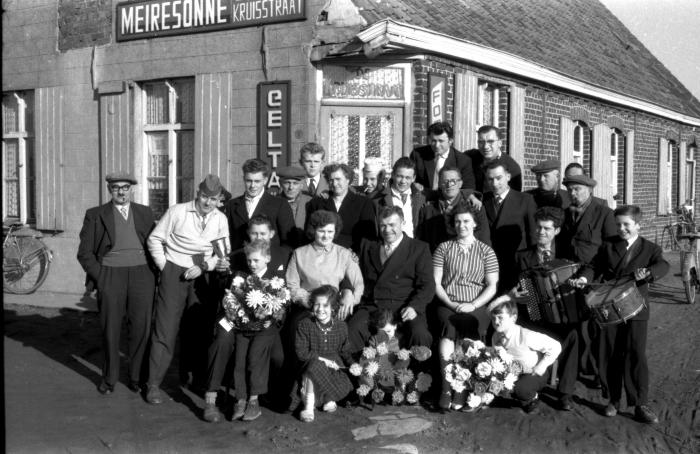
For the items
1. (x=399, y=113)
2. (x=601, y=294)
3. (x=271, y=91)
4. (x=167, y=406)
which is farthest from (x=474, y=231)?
(x=271, y=91)

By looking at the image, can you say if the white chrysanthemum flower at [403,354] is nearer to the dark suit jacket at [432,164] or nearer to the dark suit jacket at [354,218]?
the dark suit jacket at [354,218]

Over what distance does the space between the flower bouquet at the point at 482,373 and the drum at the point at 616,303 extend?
68 cm

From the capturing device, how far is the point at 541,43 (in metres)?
13.4

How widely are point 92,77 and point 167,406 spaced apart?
7313 mm

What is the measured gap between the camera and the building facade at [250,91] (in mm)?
9727

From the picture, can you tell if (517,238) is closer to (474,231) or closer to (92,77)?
(474,231)

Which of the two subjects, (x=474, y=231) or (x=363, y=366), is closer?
(x=363, y=366)

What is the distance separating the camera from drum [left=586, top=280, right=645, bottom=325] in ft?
18.0

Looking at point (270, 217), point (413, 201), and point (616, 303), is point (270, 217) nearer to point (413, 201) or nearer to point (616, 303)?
point (413, 201)

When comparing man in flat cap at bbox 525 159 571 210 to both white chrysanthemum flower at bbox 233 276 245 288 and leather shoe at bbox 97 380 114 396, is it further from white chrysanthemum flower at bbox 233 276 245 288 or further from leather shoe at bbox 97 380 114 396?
leather shoe at bbox 97 380 114 396

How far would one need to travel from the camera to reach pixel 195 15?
10.7 m

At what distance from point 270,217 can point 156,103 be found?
5759mm

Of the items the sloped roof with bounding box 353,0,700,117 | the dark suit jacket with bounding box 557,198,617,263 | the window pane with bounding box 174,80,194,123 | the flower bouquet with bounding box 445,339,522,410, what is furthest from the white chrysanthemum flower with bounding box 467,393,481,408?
the window pane with bounding box 174,80,194,123

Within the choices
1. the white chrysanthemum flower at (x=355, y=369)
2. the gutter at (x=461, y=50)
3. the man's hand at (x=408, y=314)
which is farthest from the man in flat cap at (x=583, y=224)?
the gutter at (x=461, y=50)
